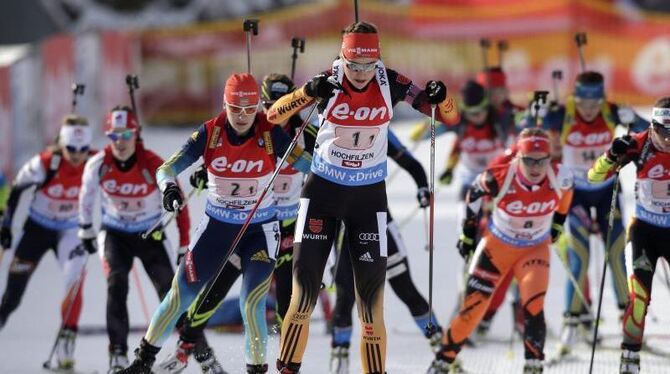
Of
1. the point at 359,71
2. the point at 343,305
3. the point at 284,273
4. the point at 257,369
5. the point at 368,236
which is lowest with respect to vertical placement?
the point at 257,369

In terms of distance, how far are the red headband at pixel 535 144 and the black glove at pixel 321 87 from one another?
1.90 meters

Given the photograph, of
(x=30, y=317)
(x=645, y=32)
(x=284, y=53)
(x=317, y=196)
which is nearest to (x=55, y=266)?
(x=30, y=317)

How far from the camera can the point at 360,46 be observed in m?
7.79

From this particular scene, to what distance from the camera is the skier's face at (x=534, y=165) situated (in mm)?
9180

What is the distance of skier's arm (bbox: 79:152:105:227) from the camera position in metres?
9.90

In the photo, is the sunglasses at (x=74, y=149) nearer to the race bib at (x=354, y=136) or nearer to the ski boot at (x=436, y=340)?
the ski boot at (x=436, y=340)

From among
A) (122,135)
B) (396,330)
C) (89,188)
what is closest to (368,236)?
(122,135)

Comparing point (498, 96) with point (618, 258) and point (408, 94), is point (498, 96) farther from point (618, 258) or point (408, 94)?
point (408, 94)

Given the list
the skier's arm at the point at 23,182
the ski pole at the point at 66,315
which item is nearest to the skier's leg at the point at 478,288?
the ski pole at the point at 66,315

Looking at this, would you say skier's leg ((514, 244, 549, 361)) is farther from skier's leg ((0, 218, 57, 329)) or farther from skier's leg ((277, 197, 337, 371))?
skier's leg ((0, 218, 57, 329))

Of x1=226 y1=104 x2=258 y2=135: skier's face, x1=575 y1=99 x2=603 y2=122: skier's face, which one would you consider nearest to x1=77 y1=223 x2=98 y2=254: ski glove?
x1=226 y1=104 x2=258 y2=135: skier's face

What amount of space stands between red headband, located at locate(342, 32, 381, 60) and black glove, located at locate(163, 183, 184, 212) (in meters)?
1.33

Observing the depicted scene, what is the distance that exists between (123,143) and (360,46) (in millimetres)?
2665

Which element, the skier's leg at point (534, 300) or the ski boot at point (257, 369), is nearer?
the ski boot at point (257, 369)
